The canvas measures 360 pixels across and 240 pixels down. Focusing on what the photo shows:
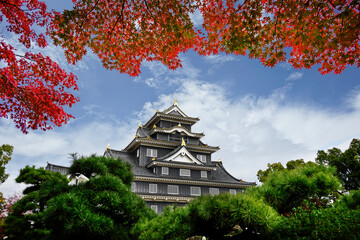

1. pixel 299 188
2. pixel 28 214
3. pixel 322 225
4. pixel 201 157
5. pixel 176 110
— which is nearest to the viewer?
pixel 322 225

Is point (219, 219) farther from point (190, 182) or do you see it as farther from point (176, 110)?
point (176, 110)

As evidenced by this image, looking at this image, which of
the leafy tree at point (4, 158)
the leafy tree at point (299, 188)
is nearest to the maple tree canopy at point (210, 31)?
the leafy tree at point (299, 188)

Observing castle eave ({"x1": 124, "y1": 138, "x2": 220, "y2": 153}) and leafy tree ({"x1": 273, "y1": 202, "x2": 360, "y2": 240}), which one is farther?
castle eave ({"x1": 124, "y1": 138, "x2": 220, "y2": 153})

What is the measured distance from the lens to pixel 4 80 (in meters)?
5.61

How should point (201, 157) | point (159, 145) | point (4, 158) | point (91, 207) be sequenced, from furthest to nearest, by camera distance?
point (201, 157) → point (159, 145) → point (4, 158) → point (91, 207)

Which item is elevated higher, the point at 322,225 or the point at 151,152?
the point at 151,152

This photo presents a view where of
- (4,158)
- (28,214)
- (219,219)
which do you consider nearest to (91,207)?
(219,219)

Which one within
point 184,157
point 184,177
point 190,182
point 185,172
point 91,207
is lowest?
point 91,207

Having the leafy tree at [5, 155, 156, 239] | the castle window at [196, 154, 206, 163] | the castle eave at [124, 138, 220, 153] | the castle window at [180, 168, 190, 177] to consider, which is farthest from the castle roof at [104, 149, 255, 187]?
the leafy tree at [5, 155, 156, 239]

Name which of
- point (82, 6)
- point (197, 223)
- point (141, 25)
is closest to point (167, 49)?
point (141, 25)

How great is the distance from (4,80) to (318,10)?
22.5ft

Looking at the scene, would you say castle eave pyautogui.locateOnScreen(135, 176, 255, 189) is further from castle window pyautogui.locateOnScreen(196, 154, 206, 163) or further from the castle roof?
castle window pyautogui.locateOnScreen(196, 154, 206, 163)

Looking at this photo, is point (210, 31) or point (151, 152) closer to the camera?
point (210, 31)

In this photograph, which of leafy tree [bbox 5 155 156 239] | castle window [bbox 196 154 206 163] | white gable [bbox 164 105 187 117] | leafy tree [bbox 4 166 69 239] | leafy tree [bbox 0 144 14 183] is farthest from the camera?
white gable [bbox 164 105 187 117]
